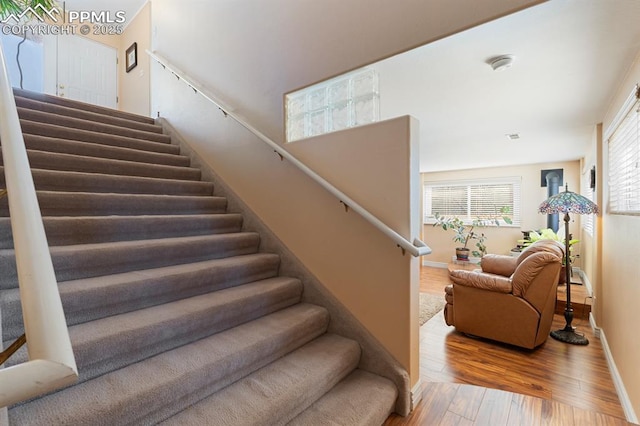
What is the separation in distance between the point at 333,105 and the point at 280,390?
5.63ft

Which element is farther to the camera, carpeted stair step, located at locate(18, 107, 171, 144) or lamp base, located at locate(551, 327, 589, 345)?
lamp base, located at locate(551, 327, 589, 345)

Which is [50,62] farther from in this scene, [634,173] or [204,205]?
[634,173]

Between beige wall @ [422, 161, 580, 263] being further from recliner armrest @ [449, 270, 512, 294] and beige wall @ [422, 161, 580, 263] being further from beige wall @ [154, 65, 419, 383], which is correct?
beige wall @ [154, 65, 419, 383]

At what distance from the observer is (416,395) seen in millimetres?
1718

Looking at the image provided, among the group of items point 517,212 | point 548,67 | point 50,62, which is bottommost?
point 517,212

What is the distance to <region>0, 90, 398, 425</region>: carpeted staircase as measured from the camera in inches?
46.0

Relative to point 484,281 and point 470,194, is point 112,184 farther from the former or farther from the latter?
point 470,194

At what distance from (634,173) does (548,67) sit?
859mm

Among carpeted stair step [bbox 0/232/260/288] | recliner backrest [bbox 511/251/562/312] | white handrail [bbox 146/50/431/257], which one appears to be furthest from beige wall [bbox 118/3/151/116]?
recliner backrest [bbox 511/251/562/312]

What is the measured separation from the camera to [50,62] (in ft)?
14.9

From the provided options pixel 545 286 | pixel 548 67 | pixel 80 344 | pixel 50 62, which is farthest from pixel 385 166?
pixel 50 62

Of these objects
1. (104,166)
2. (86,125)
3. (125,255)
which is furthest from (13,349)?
(86,125)

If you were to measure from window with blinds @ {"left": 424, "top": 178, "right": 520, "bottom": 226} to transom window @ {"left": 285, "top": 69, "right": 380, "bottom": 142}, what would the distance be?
557 centimetres

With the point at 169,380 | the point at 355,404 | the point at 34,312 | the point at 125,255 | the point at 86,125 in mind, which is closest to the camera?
the point at 34,312
